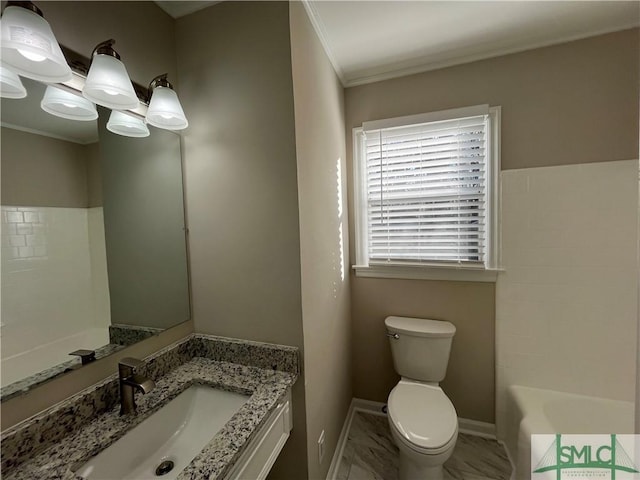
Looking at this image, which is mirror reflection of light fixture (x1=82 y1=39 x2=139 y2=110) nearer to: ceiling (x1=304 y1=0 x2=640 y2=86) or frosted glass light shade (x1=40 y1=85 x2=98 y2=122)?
frosted glass light shade (x1=40 y1=85 x2=98 y2=122)

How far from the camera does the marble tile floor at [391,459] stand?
1523mm

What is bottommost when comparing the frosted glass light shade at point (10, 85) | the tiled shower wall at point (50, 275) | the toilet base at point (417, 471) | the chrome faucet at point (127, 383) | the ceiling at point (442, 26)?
the toilet base at point (417, 471)

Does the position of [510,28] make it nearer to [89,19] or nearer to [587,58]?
[587,58]

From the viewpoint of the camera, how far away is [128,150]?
1074mm

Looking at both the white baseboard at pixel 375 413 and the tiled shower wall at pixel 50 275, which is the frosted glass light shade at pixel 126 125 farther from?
the white baseboard at pixel 375 413

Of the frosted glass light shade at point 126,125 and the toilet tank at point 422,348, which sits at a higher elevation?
the frosted glass light shade at point 126,125

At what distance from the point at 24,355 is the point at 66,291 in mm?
199

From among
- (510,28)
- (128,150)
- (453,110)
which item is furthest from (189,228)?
(510,28)

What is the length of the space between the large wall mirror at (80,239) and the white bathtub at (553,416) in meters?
1.93

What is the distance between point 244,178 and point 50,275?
0.73m

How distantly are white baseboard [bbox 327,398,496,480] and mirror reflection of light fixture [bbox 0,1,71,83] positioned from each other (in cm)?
211

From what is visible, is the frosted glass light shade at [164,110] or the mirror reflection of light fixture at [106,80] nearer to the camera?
the mirror reflection of light fixture at [106,80]

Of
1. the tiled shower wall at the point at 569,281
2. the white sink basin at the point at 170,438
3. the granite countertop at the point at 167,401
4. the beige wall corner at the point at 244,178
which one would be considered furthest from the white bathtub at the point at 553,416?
the white sink basin at the point at 170,438

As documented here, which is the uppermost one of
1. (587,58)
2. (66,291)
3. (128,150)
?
(587,58)
